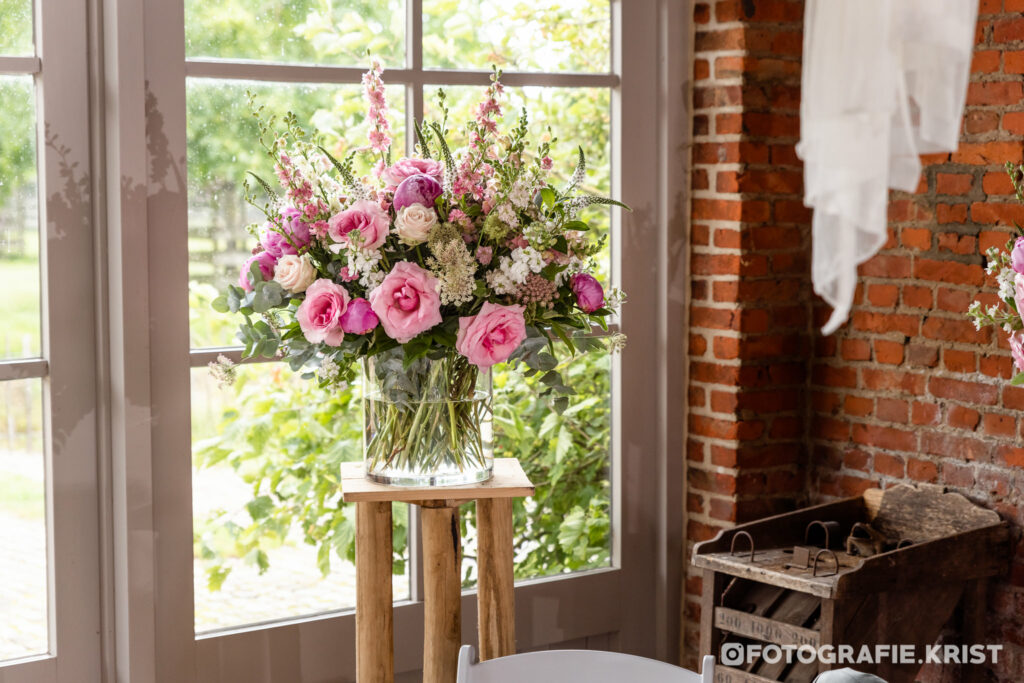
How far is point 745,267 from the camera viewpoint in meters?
2.67

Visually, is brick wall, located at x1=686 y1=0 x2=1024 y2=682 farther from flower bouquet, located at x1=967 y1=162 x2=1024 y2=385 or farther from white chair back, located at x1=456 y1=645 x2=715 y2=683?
white chair back, located at x1=456 y1=645 x2=715 y2=683

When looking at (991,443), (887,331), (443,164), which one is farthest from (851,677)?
(887,331)

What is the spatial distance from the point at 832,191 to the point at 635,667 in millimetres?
1004

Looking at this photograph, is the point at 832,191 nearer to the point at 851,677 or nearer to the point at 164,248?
the point at 851,677

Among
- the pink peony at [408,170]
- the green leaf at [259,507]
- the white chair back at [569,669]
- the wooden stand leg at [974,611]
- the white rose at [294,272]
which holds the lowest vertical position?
the wooden stand leg at [974,611]

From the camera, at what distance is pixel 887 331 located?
8.64ft

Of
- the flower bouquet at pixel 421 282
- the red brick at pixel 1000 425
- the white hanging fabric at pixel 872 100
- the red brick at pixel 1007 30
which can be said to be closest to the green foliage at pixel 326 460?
the flower bouquet at pixel 421 282

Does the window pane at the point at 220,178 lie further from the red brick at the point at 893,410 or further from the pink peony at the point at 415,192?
the red brick at the point at 893,410

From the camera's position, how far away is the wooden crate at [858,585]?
214cm

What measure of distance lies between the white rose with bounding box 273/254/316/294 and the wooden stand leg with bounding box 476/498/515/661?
1.72 ft

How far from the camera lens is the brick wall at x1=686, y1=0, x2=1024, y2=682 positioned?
7.91ft

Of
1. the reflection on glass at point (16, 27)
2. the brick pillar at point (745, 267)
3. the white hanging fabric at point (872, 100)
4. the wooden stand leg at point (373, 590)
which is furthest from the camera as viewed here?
the brick pillar at point (745, 267)

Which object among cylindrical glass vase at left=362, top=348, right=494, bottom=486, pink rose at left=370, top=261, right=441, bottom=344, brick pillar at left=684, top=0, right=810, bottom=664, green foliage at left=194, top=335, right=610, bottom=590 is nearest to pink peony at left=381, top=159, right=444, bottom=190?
pink rose at left=370, top=261, right=441, bottom=344

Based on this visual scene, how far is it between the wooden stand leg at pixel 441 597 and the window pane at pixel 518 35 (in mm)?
1043
